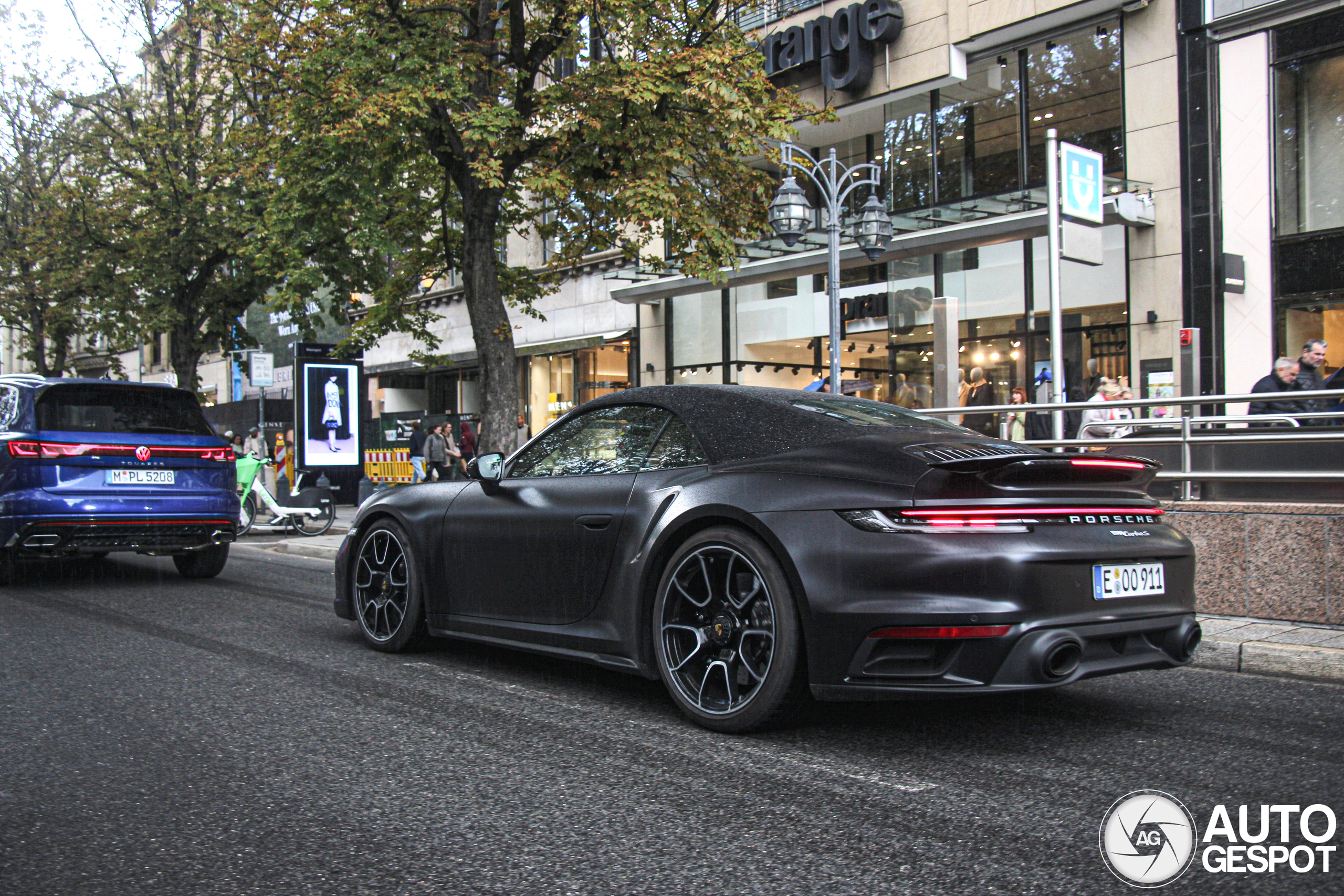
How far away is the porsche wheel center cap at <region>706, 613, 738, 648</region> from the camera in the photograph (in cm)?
389

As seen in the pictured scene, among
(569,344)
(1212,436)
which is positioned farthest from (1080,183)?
(569,344)

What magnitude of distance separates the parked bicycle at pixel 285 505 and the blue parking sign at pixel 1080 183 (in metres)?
11.0

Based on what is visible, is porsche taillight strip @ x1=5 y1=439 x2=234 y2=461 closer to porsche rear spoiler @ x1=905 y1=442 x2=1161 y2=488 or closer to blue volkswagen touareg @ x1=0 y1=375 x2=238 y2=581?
blue volkswagen touareg @ x1=0 y1=375 x2=238 y2=581

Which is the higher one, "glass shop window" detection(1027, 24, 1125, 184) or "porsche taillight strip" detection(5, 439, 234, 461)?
"glass shop window" detection(1027, 24, 1125, 184)

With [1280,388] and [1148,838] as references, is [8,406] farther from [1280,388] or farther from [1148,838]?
[1280,388]

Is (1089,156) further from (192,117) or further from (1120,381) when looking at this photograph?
(192,117)

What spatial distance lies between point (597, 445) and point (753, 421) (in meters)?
0.87

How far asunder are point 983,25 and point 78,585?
1731 cm

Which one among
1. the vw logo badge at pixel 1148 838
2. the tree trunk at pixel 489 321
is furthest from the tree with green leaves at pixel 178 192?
the vw logo badge at pixel 1148 838

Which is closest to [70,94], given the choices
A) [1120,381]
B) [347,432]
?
[347,432]

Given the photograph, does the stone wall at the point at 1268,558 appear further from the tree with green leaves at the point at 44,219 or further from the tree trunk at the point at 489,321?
the tree with green leaves at the point at 44,219

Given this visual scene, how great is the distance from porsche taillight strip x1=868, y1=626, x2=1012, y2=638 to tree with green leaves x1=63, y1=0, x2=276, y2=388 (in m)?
19.3

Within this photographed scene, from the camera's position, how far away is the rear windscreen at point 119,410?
8.72 meters

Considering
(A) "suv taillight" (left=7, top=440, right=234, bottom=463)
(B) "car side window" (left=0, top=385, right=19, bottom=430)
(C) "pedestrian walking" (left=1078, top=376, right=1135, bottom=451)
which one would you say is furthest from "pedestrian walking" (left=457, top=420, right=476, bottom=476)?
(C) "pedestrian walking" (left=1078, top=376, right=1135, bottom=451)
